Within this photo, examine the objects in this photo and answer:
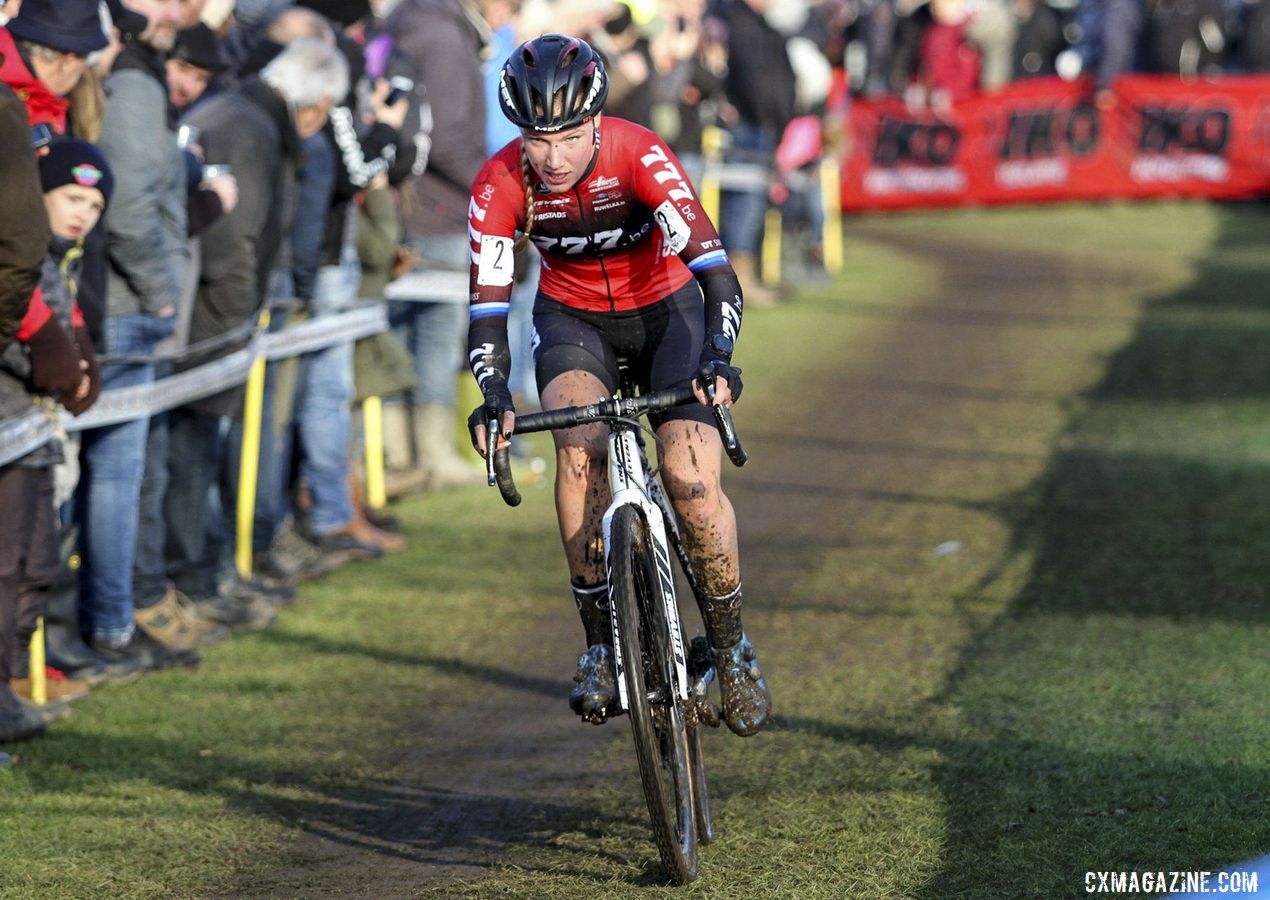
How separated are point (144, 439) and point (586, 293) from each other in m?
2.99

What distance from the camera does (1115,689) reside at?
25.5 ft

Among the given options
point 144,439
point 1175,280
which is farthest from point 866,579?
point 1175,280

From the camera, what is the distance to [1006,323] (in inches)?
770

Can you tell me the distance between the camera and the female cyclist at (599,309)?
5957 millimetres

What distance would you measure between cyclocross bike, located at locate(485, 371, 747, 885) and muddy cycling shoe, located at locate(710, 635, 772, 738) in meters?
0.18

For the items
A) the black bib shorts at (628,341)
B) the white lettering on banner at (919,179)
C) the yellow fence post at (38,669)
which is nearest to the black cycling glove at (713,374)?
the black bib shorts at (628,341)

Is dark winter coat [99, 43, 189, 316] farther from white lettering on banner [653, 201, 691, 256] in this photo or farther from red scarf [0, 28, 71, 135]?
white lettering on banner [653, 201, 691, 256]

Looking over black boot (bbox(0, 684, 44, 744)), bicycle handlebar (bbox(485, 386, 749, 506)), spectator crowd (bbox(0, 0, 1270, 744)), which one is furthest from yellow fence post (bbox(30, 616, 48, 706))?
bicycle handlebar (bbox(485, 386, 749, 506))

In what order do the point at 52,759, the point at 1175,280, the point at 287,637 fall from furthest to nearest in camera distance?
the point at 1175,280 < the point at 287,637 < the point at 52,759

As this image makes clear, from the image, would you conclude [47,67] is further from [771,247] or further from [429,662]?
[771,247]

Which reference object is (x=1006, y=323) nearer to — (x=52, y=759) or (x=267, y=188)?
(x=267, y=188)

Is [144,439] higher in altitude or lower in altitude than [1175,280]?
higher

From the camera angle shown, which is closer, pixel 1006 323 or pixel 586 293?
pixel 586 293

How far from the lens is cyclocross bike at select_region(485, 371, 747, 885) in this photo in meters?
5.56
